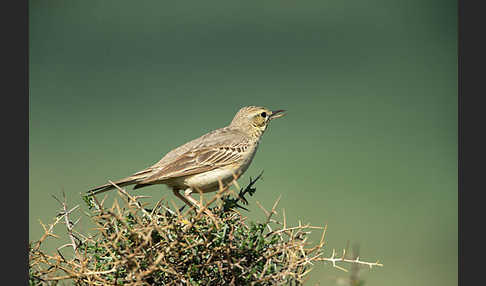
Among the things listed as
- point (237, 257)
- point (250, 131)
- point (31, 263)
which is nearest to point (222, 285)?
point (237, 257)

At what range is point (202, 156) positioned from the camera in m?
3.85

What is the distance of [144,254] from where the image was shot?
1892 millimetres

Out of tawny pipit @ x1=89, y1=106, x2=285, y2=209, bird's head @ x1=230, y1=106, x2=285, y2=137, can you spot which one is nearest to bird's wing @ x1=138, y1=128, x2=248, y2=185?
tawny pipit @ x1=89, y1=106, x2=285, y2=209

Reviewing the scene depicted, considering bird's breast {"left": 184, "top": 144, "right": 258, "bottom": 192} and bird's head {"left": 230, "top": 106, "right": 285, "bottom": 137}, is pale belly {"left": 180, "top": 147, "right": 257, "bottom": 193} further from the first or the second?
bird's head {"left": 230, "top": 106, "right": 285, "bottom": 137}

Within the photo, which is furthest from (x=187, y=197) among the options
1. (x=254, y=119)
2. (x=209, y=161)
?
(x=254, y=119)

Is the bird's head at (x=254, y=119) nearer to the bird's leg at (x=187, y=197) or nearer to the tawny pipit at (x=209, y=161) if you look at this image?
the tawny pipit at (x=209, y=161)

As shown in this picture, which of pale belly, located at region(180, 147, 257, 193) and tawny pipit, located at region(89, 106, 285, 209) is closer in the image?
tawny pipit, located at region(89, 106, 285, 209)

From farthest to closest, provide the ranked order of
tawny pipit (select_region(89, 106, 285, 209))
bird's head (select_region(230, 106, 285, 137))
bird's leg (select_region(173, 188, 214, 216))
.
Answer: bird's head (select_region(230, 106, 285, 137)) < bird's leg (select_region(173, 188, 214, 216)) < tawny pipit (select_region(89, 106, 285, 209))

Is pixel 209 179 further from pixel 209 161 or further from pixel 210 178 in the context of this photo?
pixel 209 161

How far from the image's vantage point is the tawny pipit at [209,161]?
11.5 feet

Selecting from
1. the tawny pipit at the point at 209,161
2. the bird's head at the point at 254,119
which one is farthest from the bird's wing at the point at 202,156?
the bird's head at the point at 254,119

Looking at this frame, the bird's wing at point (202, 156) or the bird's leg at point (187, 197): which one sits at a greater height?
the bird's wing at point (202, 156)

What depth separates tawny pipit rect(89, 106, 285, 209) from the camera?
3498 mm

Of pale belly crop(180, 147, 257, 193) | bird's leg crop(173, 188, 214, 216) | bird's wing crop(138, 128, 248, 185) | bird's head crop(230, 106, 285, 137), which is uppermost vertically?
bird's head crop(230, 106, 285, 137)
